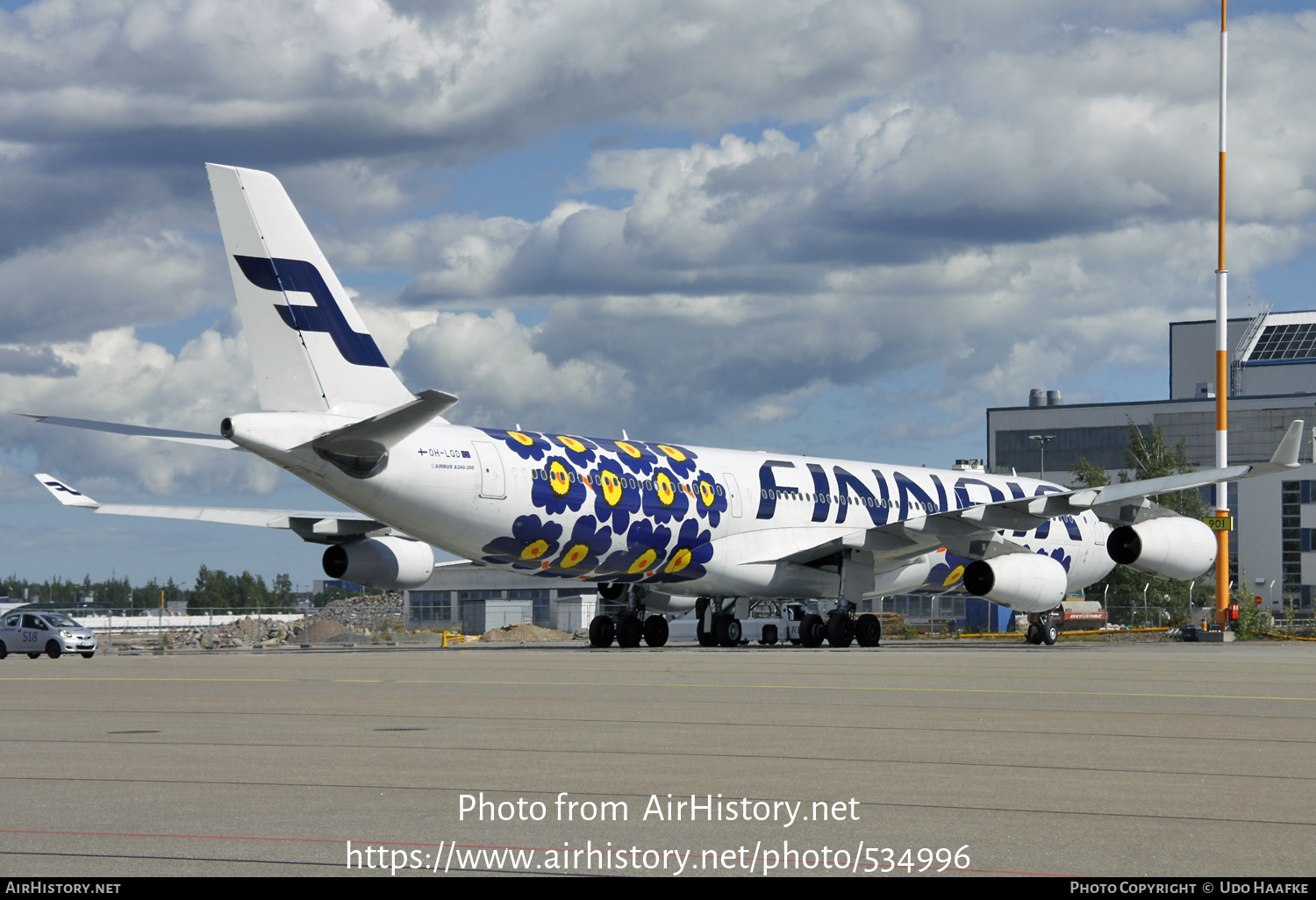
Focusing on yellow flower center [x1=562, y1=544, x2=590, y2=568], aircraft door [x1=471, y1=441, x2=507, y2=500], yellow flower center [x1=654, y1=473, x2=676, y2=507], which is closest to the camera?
aircraft door [x1=471, y1=441, x2=507, y2=500]

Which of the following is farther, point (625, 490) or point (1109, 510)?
point (1109, 510)

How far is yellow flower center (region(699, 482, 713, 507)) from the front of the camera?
106 feet

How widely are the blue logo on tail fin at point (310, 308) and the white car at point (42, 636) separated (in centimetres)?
1430

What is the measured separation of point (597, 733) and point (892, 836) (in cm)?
556

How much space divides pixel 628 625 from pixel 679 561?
12.0ft

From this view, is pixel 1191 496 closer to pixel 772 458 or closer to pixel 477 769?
pixel 772 458

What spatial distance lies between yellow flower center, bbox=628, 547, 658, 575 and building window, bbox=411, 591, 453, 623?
57.6 meters

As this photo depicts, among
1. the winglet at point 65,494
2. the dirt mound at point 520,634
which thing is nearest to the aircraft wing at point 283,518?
the winglet at point 65,494

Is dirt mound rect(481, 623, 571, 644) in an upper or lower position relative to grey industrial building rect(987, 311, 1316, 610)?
lower

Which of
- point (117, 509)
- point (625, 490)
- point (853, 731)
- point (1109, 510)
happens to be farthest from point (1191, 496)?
point (853, 731)

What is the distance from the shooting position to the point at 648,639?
35312mm

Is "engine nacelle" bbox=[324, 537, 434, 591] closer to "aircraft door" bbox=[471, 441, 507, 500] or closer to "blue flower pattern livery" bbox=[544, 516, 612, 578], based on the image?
"blue flower pattern livery" bbox=[544, 516, 612, 578]

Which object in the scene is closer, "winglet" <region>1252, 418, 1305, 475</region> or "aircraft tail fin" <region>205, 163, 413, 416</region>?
"aircraft tail fin" <region>205, 163, 413, 416</region>

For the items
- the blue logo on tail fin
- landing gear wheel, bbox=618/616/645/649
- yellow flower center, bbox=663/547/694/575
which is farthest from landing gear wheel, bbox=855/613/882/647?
the blue logo on tail fin
